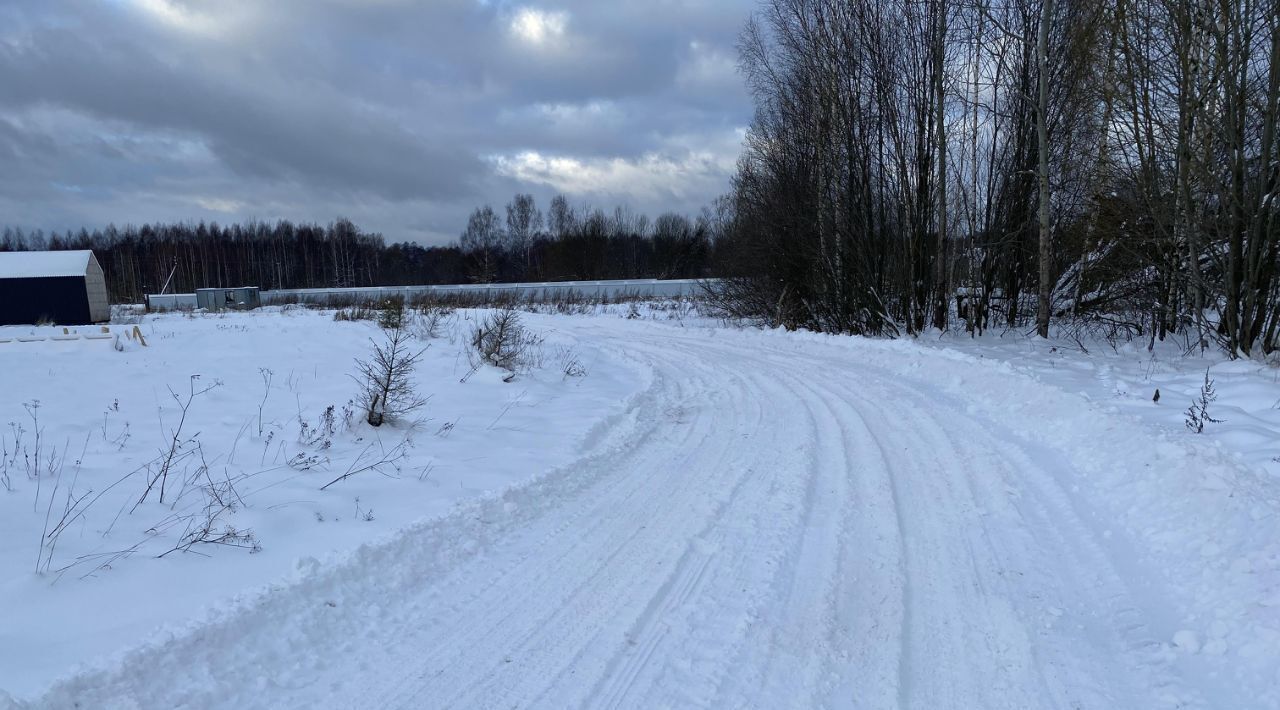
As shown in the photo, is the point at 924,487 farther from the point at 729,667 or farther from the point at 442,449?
the point at 442,449

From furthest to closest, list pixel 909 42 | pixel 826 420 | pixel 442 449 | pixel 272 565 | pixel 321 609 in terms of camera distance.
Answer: pixel 909 42 < pixel 826 420 < pixel 442 449 < pixel 272 565 < pixel 321 609

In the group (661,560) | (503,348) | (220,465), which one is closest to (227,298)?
(503,348)

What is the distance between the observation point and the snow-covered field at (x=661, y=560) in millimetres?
2967

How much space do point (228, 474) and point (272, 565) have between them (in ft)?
6.47

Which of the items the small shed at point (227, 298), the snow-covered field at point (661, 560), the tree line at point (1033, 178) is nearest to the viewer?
the snow-covered field at point (661, 560)

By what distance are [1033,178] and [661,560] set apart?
59.1ft

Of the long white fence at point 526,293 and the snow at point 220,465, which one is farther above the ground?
the long white fence at point 526,293

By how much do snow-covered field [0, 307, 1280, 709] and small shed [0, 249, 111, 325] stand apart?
3261 centimetres

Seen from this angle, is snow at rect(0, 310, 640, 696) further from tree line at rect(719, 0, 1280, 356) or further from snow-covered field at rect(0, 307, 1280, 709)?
tree line at rect(719, 0, 1280, 356)

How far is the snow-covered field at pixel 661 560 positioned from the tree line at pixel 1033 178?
4488 millimetres

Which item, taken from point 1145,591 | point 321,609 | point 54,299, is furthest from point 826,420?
point 54,299

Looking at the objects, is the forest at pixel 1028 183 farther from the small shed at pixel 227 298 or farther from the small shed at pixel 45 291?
the small shed at pixel 227 298

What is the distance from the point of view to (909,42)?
1689 cm

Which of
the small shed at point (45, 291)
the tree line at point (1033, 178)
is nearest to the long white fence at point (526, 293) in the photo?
the small shed at point (45, 291)
